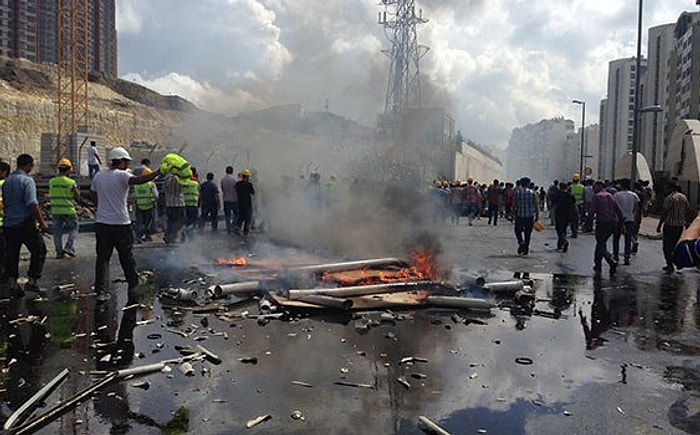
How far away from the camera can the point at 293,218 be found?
53.8ft

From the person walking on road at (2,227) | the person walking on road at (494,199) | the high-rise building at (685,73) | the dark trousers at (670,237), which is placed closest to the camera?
the person walking on road at (2,227)

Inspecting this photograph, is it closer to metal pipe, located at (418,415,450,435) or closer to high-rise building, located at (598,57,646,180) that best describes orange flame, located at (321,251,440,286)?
metal pipe, located at (418,415,450,435)

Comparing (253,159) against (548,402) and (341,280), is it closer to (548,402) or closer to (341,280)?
(341,280)

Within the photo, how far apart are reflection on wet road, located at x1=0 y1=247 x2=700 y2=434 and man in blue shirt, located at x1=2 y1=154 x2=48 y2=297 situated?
2.01 feet

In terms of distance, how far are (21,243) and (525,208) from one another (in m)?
9.94

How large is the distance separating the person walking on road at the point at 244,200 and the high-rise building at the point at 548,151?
124 m

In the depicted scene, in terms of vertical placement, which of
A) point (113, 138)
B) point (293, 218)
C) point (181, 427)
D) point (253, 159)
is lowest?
point (181, 427)

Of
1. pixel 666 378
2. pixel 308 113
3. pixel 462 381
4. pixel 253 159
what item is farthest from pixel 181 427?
pixel 253 159

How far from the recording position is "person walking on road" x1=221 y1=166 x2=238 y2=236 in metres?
16.6

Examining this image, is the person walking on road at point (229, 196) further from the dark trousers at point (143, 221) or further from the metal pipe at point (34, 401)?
the metal pipe at point (34, 401)

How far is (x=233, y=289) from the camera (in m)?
7.86

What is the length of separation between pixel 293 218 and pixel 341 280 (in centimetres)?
791

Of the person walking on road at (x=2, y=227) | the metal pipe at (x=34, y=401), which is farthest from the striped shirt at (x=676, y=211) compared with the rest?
the person walking on road at (x=2, y=227)

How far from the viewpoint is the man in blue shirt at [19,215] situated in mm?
7988
